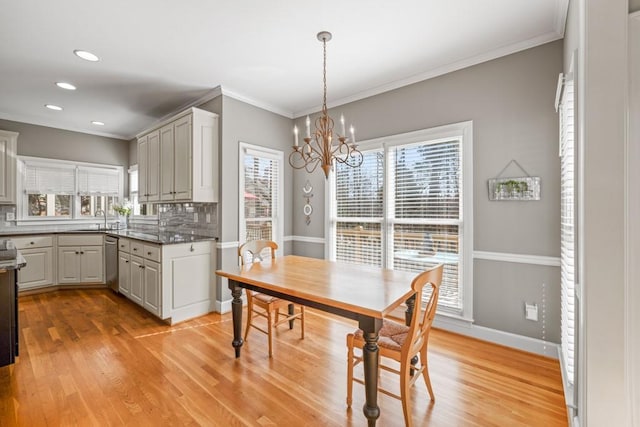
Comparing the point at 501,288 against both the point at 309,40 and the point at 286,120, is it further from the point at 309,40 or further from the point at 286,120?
the point at 286,120

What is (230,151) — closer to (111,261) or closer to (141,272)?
(141,272)

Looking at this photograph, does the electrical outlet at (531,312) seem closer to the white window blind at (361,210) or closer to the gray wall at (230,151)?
the white window blind at (361,210)

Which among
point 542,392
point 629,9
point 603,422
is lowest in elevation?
point 542,392

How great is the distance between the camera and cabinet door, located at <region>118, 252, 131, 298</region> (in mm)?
4009

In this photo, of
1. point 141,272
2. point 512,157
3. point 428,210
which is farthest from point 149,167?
point 512,157

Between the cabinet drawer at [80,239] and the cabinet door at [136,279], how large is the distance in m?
1.45

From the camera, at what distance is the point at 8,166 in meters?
4.38

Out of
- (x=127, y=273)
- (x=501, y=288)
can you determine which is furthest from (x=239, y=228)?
(x=501, y=288)

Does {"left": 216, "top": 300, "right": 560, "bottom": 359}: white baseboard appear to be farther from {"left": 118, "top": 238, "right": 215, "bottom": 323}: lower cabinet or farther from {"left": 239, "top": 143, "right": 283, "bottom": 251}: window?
{"left": 118, "top": 238, "right": 215, "bottom": 323}: lower cabinet

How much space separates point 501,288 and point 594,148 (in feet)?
5.96

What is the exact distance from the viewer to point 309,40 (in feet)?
8.80

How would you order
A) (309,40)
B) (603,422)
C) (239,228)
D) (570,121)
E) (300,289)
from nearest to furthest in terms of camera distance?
(603,422)
(570,121)
(300,289)
(309,40)
(239,228)

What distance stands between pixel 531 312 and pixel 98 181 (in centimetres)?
685

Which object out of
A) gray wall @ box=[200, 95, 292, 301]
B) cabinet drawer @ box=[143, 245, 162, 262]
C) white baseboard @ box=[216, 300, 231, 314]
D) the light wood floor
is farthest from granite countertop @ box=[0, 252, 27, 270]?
white baseboard @ box=[216, 300, 231, 314]
